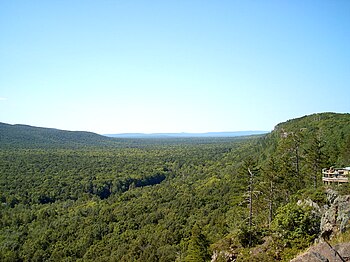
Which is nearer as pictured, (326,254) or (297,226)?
(326,254)

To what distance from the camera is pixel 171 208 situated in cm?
6469

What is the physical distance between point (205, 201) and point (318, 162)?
35766 mm

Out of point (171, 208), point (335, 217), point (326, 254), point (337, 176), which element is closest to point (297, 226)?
point (335, 217)

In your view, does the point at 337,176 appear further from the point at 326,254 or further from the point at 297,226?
the point at 326,254

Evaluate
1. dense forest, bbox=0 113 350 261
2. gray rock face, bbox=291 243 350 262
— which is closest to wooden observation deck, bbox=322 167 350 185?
dense forest, bbox=0 113 350 261

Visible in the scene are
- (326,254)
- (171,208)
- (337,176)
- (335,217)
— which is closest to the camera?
(326,254)

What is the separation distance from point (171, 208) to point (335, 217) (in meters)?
50.2

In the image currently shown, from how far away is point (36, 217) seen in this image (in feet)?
230

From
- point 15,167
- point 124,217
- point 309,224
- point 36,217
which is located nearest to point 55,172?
point 15,167

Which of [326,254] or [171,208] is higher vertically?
[326,254]

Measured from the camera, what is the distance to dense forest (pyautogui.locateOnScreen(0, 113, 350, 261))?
870 inches

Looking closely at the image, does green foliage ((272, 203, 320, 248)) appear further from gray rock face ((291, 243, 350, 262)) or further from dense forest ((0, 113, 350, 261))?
gray rock face ((291, 243, 350, 262))

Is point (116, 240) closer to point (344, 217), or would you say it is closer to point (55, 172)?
point (344, 217)

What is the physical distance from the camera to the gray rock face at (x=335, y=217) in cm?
1487
